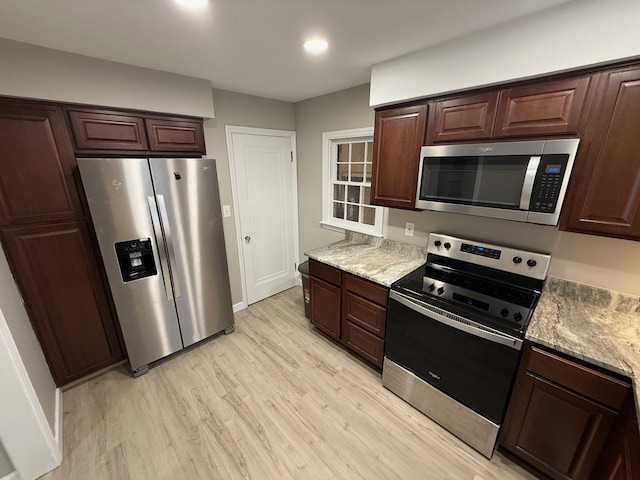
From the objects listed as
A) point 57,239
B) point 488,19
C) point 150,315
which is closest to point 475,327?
point 488,19

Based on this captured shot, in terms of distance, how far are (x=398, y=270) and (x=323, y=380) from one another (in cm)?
112

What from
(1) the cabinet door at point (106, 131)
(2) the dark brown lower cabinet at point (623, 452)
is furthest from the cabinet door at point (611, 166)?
(1) the cabinet door at point (106, 131)

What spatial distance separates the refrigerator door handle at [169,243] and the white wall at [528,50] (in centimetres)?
194

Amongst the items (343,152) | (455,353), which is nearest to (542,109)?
(455,353)

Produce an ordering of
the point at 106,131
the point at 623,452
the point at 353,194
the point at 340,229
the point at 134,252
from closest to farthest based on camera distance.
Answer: the point at 623,452 < the point at 106,131 < the point at 134,252 < the point at 353,194 < the point at 340,229

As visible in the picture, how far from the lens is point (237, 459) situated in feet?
5.19

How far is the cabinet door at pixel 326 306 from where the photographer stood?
2.32 metres

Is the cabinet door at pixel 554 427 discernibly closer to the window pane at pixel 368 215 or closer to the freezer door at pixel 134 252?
the window pane at pixel 368 215

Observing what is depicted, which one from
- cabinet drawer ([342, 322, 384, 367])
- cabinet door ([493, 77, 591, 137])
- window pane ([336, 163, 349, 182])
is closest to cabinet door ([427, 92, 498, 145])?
cabinet door ([493, 77, 591, 137])

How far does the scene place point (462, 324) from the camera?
148 centimetres

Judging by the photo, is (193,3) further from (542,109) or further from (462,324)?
(462,324)

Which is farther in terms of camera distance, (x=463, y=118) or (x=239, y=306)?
(x=239, y=306)

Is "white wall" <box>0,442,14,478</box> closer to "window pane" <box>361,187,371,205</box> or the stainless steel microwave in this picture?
the stainless steel microwave

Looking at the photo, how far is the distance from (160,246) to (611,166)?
9.25 ft
